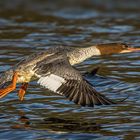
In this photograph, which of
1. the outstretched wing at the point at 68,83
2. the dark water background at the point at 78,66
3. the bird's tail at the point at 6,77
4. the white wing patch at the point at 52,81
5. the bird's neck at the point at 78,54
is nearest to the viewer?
the dark water background at the point at 78,66

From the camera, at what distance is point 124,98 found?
989cm

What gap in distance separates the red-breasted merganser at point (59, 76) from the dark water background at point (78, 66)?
36 centimetres

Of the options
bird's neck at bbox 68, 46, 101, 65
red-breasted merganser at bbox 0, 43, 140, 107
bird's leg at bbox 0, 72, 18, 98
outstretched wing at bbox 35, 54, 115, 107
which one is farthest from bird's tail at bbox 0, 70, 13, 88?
bird's neck at bbox 68, 46, 101, 65

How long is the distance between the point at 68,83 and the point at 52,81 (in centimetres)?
24

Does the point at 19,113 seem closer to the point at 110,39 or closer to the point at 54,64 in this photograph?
the point at 54,64

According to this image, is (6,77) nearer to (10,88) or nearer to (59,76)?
(10,88)

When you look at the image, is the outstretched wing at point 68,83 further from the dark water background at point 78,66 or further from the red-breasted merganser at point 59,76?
the dark water background at point 78,66

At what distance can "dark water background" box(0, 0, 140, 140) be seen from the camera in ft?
27.3

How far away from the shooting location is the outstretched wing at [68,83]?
8.50 metres

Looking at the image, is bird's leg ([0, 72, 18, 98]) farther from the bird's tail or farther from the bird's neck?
the bird's neck

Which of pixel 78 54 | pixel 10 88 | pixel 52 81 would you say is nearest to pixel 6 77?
pixel 10 88

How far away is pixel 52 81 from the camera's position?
8812mm

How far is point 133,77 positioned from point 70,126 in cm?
309

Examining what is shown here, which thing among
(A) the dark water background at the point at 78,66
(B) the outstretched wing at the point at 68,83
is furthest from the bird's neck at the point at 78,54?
(A) the dark water background at the point at 78,66
